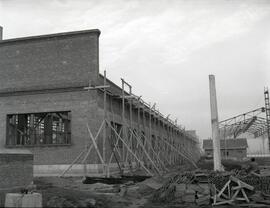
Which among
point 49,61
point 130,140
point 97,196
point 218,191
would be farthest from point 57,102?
point 218,191

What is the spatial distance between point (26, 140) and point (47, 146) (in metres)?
1.92

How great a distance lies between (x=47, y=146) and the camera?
2116 cm

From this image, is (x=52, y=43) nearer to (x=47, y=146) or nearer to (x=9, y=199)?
(x=47, y=146)

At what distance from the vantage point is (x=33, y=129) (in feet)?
72.5

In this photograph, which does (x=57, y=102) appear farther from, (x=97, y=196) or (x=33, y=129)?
(x=97, y=196)

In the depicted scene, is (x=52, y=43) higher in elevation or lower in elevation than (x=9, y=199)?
higher

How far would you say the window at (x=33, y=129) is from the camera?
21870mm

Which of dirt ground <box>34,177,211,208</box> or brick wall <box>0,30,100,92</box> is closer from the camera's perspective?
dirt ground <box>34,177,211,208</box>

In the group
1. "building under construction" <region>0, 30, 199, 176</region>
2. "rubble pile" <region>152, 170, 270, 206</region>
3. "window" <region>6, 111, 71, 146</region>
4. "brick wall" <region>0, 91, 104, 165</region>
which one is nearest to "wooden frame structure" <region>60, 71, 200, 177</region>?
"building under construction" <region>0, 30, 199, 176</region>

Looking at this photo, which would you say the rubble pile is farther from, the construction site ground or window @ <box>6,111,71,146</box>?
window @ <box>6,111,71,146</box>

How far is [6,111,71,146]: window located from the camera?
861 inches

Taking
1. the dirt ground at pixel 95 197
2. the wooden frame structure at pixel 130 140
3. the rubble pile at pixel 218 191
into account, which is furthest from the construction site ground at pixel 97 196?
the wooden frame structure at pixel 130 140

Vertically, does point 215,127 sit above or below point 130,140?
above

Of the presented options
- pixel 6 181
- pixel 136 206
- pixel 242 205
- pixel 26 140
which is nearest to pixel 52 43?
pixel 26 140
